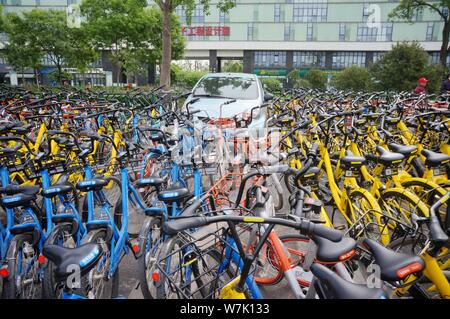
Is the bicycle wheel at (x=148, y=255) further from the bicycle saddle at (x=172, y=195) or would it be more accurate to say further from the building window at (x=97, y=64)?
the building window at (x=97, y=64)

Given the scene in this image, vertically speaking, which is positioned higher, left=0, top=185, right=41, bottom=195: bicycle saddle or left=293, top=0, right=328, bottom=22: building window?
left=293, top=0, right=328, bottom=22: building window

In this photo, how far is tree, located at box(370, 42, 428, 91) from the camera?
14000mm

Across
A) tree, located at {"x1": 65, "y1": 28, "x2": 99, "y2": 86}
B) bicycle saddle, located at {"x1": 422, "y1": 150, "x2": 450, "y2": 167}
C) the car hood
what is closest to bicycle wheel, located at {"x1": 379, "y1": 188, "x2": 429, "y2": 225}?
bicycle saddle, located at {"x1": 422, "y1": 150, "x2": 450, "y2": 167}

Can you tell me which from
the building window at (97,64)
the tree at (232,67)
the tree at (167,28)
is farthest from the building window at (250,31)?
the tree at (167,28)

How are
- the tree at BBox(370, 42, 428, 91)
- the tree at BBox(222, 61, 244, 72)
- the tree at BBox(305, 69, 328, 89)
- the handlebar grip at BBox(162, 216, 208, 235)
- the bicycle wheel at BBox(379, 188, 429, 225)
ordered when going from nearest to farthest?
the handlebar grip at BBox(162, 216, 208, 235)
the bicycle wheel at BBox(379, 188, 429, 225)
the tree at BBox(370, 42, 428, 91)
the tree at BBox(305, 69, 328, 89)
the tree at BBox(222, 61, 244, 72)

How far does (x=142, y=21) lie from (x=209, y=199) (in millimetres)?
18101

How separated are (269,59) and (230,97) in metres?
31.9

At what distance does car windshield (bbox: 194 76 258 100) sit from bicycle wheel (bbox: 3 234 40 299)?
5.10 meters

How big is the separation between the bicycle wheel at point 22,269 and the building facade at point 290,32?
35.2 m

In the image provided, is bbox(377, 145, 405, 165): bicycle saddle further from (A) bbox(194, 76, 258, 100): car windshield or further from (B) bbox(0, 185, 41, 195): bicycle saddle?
(A) bbox(194, 76, 258, 100): car windshield

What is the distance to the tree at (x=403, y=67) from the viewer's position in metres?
14.0

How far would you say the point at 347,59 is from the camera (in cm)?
3519

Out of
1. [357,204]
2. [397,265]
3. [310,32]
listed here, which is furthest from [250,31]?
[397,265]

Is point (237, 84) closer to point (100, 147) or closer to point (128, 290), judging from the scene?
point (100, 147)
